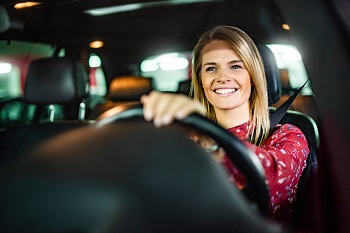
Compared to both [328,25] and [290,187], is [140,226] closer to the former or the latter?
[328,25]

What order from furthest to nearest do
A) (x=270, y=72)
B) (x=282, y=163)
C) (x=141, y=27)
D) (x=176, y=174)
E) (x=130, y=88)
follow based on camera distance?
(x=141, y=27) → (x=130, y=88) → (x=270, y=72) → (x=282, y=163) → (x=176, y=174)

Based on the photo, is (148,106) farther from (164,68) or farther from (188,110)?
(164,68)

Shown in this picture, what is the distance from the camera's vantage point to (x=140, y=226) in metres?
0.72

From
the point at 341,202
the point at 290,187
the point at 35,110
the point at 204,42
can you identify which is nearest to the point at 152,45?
the point at 35,110

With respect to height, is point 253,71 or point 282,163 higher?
point 253,71

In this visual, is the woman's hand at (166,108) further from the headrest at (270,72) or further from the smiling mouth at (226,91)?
the headrest at (270,72)

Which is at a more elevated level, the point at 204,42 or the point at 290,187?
the point at 204,42

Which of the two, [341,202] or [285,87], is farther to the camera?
[285,87]

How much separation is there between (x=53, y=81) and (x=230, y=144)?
5.42 feet

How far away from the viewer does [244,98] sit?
1775 millimetres

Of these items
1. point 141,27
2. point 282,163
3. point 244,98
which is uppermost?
point 141,27

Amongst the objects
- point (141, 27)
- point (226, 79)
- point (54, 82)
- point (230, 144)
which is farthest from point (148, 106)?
point (141, 27)

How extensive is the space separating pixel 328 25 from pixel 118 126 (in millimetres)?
497

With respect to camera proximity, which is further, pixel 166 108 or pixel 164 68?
pixel 164 68
